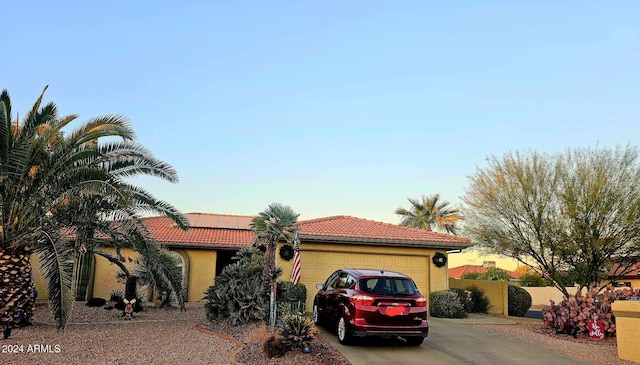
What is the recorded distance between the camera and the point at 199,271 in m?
20.1

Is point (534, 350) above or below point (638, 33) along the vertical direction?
below

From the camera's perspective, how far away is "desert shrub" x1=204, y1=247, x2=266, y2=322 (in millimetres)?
12812

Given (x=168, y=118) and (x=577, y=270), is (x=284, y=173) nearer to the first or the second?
(x=168, y=118)

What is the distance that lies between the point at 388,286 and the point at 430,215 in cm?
3179

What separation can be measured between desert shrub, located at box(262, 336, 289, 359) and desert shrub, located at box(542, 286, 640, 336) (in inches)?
358

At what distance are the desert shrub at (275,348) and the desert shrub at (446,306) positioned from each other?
Result: 914cm

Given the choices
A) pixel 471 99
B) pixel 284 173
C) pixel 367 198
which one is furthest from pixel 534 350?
pixel 284 173

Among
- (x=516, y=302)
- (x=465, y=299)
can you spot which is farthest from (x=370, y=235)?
(x=516, y=302)

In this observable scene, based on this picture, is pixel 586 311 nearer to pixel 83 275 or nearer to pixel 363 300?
pixel 363 300

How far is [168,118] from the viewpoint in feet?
56.3

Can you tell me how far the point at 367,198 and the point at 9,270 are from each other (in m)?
13.2

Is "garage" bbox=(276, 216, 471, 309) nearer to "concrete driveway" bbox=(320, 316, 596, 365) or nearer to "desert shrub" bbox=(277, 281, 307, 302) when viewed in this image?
→ "desert shrub" bbox=(277, 281, 307, 302)

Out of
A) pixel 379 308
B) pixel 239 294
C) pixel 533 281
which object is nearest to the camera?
pixel 379 308

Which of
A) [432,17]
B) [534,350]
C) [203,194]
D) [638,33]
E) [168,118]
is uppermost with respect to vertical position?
[432,17]
